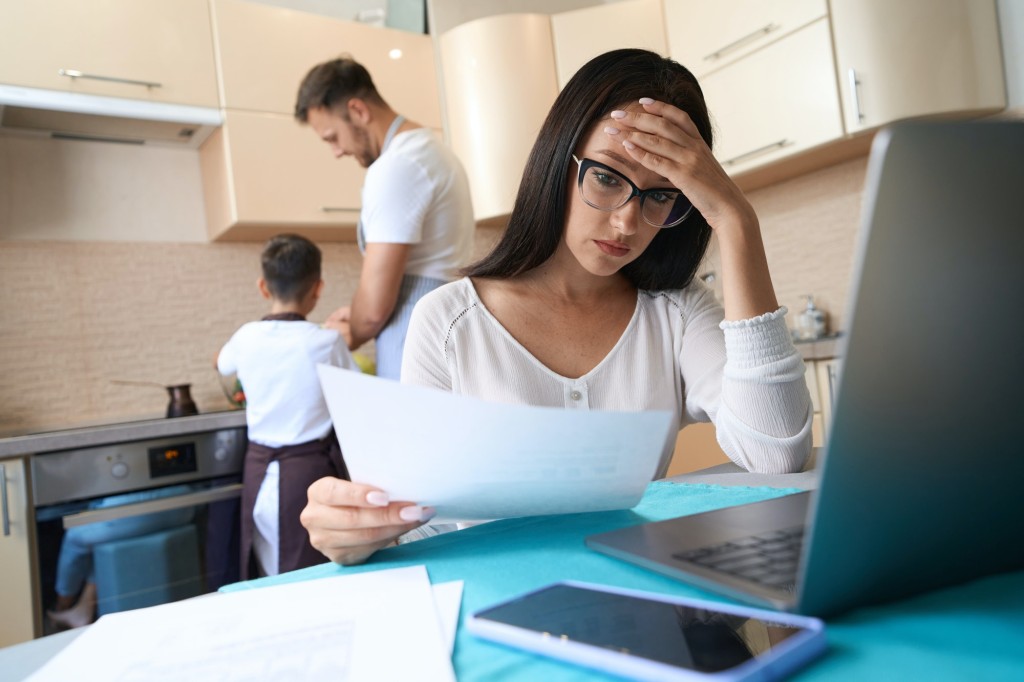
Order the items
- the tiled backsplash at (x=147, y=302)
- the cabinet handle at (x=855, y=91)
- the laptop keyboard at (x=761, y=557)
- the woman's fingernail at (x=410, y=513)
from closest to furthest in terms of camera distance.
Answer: the laptop keyboard at (x=761, y=557)
the woman's fingernail at (x=410, y=513)
the cabinet handle at (x=855, y=91)
the tiled backsplash at (x=147, y=302)

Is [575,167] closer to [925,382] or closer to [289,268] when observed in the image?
[925,382]

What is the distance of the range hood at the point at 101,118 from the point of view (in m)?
2.30

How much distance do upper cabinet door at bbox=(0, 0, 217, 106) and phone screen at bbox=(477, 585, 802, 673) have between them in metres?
2.47

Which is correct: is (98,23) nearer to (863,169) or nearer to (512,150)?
(512,150)

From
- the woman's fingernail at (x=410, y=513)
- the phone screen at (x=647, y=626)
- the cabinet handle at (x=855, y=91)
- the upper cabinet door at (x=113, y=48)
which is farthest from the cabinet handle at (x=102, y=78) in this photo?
the phone screen at (x=647, y=626)

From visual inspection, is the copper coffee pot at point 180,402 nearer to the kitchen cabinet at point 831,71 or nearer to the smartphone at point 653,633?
the kitchen cabinet at point 831,71

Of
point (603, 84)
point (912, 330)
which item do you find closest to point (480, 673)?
point (912, 330)

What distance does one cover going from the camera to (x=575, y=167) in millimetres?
1117

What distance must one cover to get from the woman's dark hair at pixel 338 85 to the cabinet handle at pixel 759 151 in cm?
144

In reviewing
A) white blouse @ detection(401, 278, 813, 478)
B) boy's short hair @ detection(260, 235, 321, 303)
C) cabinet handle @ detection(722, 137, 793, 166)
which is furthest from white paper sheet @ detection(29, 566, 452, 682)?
cabinet handle @ detection(722, 137, 793, 166)

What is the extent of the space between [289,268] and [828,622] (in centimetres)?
198

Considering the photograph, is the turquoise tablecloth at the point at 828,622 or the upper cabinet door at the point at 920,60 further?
the upper cabinet door at the point at 920,60

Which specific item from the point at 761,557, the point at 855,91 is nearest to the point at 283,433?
the point at 761,557

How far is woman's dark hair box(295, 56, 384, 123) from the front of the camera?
187 cm
